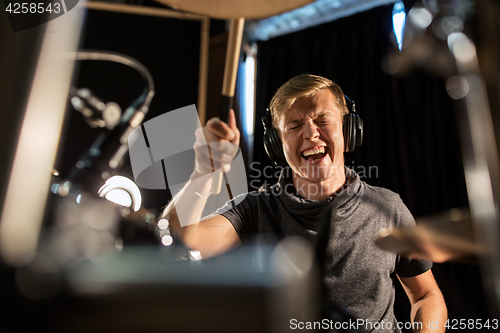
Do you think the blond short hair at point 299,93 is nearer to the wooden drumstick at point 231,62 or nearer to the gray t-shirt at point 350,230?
the gray t-shirt at point 350,230

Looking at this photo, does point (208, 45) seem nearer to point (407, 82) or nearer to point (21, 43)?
point (407, 82)

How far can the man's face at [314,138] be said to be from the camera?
1.01 m

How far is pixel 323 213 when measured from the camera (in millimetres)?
928

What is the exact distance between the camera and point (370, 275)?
0.88 metres

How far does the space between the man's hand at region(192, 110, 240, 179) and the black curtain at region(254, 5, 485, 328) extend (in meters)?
1.07

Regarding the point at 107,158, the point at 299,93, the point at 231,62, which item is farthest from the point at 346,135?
the point at 107,158

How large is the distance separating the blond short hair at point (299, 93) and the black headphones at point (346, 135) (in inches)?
1.0

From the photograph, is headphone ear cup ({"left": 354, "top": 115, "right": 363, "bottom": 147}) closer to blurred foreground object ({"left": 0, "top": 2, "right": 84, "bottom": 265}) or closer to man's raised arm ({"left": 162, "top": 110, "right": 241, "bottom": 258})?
man's raised arm ({"left": 162, "top": 110, "right": 241, "bottom": 258})

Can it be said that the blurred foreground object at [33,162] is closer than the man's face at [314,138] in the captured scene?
Yes

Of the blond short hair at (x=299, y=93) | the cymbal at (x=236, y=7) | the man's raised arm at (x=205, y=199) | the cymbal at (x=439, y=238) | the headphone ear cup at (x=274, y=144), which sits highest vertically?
the blond short hair at (x=299, y=93)

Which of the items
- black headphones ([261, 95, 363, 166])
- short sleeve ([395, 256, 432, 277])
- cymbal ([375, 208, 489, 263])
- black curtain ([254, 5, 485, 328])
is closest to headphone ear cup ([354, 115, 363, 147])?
black headphones ([261, 95, 363, 166])

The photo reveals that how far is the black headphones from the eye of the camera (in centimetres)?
101

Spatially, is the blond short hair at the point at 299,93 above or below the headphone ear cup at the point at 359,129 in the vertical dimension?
above

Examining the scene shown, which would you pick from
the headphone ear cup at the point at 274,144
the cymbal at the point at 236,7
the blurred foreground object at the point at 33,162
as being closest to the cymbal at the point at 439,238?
the cymbal at the point at 236,7
